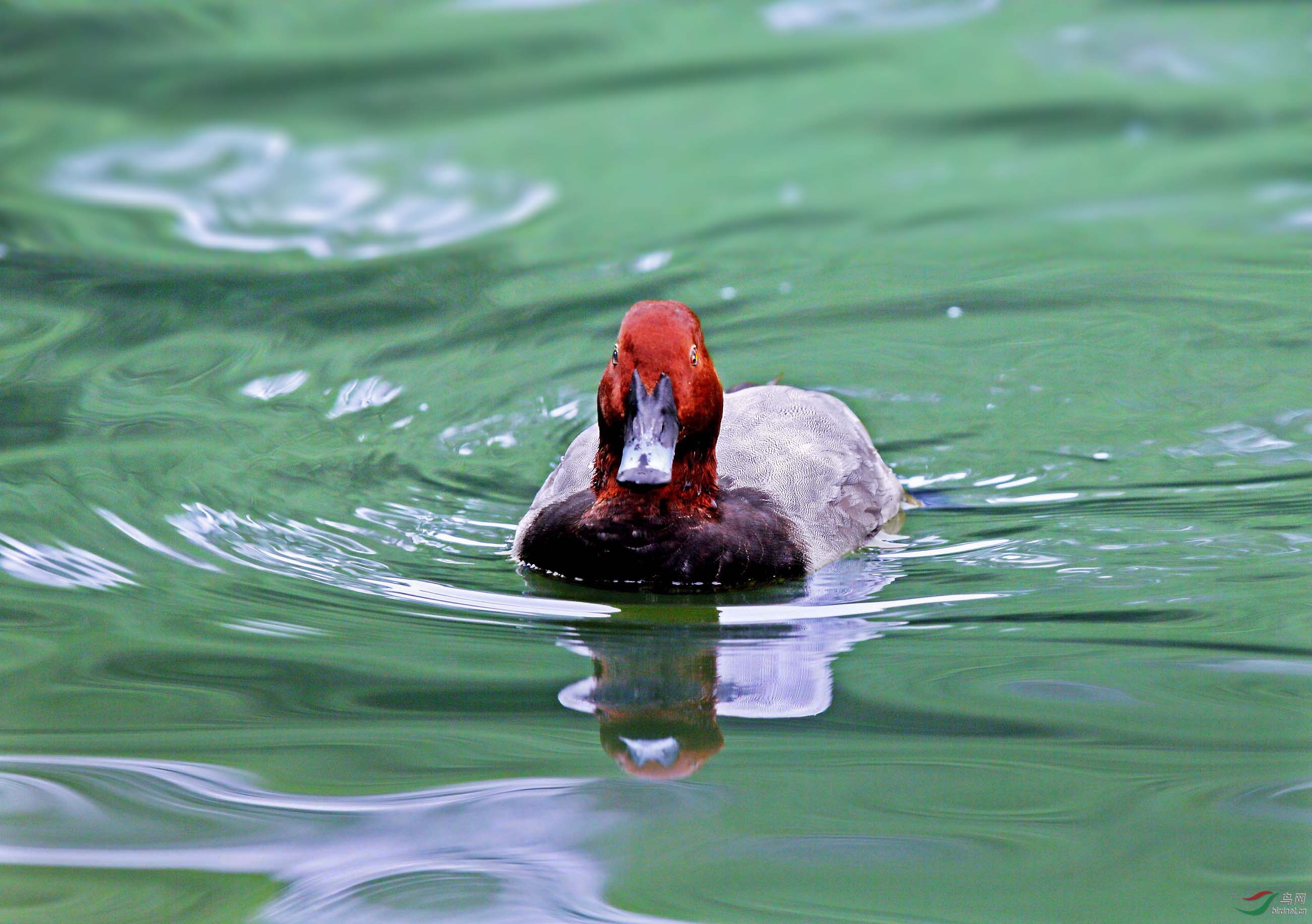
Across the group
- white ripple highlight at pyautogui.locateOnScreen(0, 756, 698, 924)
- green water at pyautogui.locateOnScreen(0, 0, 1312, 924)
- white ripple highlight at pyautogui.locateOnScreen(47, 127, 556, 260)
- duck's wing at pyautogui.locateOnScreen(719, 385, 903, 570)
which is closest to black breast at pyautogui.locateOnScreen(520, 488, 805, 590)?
green water at pyautogui.locateOnScreen(0, 0, 1312, 924)

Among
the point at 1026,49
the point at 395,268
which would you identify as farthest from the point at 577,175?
the point at 1026,49

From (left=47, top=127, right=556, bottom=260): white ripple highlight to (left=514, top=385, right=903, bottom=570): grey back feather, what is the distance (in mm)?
3894

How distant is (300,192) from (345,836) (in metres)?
7.70

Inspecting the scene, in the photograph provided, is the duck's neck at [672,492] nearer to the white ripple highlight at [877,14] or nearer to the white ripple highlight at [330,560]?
the white ripple highlight at [330,560]

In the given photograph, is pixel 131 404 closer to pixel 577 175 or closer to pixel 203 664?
pixel 203 664

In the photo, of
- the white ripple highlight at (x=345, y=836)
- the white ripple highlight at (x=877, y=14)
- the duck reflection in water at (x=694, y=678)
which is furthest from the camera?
the white ripple highlight at (x=877, y=14)

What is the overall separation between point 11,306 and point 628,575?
186 inches

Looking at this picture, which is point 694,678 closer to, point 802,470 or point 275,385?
point 802,470

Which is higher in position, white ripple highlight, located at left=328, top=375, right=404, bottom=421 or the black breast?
white ripple highlight, located at left=328, top=375, right=404, bottom=421

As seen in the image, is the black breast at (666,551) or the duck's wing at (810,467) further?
the duck's wing at (810,467)

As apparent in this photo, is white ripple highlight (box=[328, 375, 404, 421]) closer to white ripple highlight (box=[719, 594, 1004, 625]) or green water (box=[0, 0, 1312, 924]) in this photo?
green water (box=[0, 0, 1312, 924])

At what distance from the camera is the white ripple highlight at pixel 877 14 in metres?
12.8

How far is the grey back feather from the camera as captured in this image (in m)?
6.12

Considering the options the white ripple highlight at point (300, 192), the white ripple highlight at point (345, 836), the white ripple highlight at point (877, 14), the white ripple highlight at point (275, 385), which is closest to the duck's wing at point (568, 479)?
the white ripple highlight at point (275, 385)
